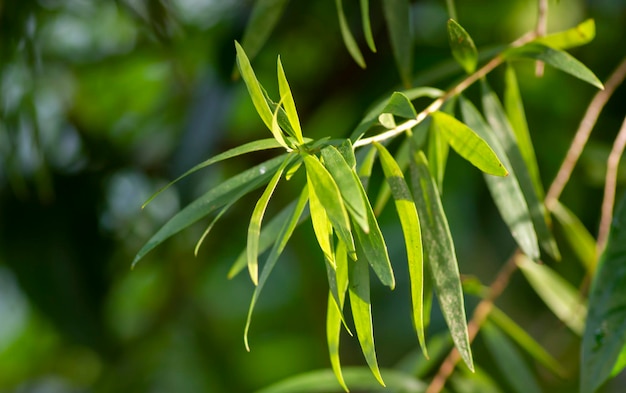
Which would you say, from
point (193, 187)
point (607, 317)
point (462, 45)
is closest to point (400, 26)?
point (462, 45)

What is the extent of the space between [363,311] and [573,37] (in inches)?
7.3

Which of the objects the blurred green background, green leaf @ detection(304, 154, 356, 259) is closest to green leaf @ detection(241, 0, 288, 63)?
green leaf @ detection(304, 154, 356, 259)

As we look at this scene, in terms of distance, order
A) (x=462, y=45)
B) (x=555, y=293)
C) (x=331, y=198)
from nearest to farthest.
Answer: (x=331, y=198), (x=462, y=45), (x=555, y=293)

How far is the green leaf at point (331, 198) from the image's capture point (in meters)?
0.25

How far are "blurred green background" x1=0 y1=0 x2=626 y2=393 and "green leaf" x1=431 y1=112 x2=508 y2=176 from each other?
0.43m

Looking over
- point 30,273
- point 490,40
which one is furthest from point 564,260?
point 30,273

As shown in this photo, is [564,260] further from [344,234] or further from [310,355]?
[344,234]

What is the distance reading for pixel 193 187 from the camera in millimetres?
739

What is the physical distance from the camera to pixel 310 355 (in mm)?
1127

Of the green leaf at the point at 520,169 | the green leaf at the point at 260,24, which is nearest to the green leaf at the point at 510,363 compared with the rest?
the green leaf at the point at 520,169

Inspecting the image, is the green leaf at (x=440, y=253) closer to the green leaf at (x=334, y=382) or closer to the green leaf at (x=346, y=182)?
the green leaf at (x=346, y=182)

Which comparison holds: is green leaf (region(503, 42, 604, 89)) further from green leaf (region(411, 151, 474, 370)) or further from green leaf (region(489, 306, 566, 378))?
green leaf (region(489, 306, 566, 378))

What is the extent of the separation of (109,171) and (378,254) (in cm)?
72

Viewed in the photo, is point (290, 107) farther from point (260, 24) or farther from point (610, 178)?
point (610, 178)
